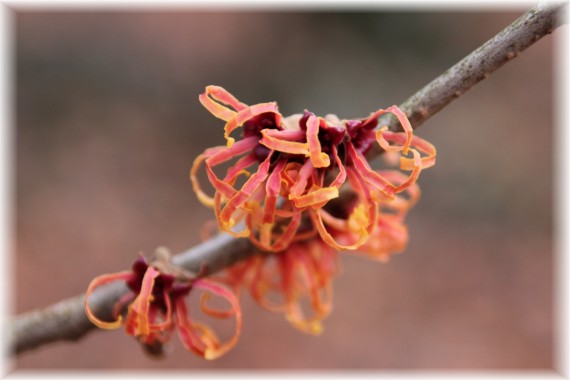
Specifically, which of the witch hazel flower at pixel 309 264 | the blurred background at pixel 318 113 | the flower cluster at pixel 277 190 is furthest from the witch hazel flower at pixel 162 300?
the blurred background at pixel 318 113

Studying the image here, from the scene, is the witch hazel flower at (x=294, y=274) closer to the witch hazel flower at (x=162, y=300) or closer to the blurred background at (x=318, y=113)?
the witch hazel flower at (x=162, y=300)

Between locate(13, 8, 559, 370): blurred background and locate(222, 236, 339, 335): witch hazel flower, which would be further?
locate(13, 8, 559, 370): blurred background

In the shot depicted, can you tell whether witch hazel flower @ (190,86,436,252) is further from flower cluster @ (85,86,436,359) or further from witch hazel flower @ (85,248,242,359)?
witch hazel flower @ (85,248,242,359)

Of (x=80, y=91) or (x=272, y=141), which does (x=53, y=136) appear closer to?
(x=80, y=91)

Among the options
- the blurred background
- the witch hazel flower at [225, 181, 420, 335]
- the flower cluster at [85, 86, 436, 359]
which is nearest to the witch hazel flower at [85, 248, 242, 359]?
the flower cluster at [85, 86, 436, 359]

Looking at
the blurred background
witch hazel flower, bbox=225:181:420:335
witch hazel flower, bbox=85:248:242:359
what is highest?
the blurred background
